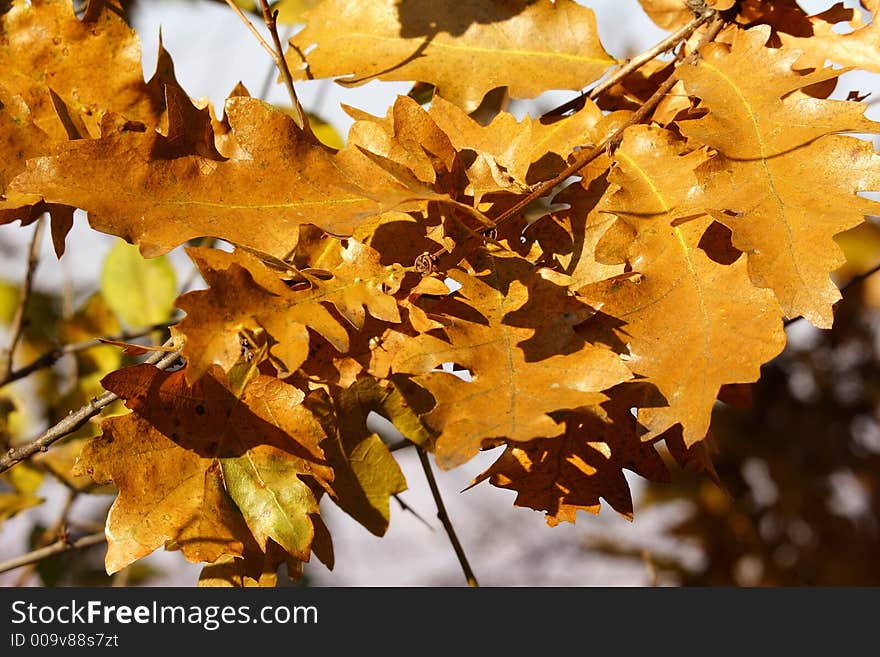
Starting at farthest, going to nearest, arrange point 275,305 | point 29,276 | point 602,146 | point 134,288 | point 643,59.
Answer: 1. point 134,288
2. point 29,276
3. point 643,59
4. point 602,146
5. point 275,305

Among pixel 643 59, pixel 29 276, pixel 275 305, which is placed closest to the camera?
pixel 275 305

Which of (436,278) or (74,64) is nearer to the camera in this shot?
(436,278)

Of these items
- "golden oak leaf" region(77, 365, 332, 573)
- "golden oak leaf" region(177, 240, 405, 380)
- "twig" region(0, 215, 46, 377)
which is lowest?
"twig" region(0, 215, 46, 377)

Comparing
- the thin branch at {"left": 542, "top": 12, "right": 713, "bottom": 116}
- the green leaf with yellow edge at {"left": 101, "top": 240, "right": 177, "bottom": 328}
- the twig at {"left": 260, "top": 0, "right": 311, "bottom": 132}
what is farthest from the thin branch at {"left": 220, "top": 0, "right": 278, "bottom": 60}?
the green leaf with yellow edge at {"left": 101, "top": 240, "right": 177, "bottom": 328}

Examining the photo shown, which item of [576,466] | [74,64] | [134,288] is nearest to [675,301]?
[576,466]

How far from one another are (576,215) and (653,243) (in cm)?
6

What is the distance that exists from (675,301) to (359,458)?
10.9 inches

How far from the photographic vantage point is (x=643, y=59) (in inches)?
32.7

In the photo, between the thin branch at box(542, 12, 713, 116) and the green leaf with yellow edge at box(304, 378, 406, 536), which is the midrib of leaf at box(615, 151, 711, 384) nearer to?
the thin branch at box(542, 12, 713, 116)

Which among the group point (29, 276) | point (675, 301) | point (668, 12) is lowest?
point (29, 276)

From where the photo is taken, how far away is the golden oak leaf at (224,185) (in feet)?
2.12

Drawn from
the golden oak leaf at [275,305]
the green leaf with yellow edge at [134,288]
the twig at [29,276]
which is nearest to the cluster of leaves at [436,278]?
the golden oak leaf at [275,305]

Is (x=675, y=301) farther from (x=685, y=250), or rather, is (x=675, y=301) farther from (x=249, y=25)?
(x=249, y=25)

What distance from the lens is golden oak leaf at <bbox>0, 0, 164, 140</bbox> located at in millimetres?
789
